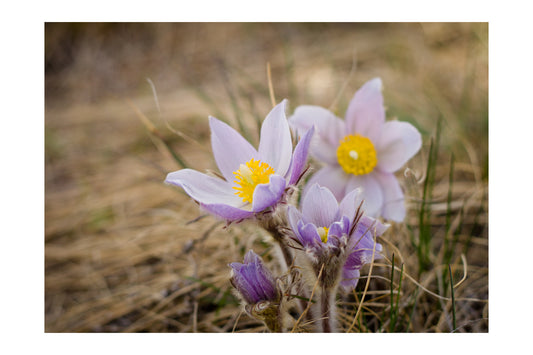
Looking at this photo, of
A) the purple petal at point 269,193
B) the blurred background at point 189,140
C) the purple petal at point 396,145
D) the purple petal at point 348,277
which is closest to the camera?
the purple petal at point 269,193

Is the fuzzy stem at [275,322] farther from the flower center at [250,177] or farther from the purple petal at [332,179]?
the purple petal at [332,179]

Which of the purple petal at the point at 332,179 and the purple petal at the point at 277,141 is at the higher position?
the purple petal at the point at 277,141

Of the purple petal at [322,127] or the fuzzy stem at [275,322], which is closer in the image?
the fuzzy stem at [275,322]

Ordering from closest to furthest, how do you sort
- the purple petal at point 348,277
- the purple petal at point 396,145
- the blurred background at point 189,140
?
the purple petal at point 348,277
the purple petal at point 396,145
the blurred background at point 189,140

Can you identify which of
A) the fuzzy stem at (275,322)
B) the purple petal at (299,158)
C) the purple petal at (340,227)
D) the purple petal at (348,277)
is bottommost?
the fuzzy stem at (275,322)

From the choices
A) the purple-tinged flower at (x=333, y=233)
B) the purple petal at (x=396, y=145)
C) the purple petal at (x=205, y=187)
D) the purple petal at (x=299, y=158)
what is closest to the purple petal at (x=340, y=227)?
the purple-tinged flower at (x=333, y=233)

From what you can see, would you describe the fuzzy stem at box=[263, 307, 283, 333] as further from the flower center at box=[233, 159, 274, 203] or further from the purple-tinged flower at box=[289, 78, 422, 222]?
the purple-tinged flower at box=[289, 78, 422, 222]

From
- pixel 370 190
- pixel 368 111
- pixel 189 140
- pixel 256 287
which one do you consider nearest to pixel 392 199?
pixel 370 190

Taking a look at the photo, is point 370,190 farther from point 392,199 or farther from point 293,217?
point 293,217
